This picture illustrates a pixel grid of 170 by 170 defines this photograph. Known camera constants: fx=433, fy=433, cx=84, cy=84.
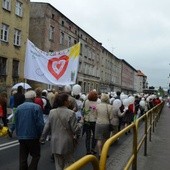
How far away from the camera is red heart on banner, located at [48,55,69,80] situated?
592 inches

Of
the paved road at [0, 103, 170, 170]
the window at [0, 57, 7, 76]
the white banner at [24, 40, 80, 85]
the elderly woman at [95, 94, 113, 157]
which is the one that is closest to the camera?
the paved road at [0, 103, 170, 170]

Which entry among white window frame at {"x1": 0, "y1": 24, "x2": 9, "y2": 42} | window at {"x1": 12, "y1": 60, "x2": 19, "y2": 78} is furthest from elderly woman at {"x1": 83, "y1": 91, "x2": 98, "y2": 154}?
window at {"x1": 12, "y1": 60, "x2": 19, "y2": 78}

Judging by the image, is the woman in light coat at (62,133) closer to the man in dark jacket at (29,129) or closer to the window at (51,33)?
the man in dark jacket at (29,129)

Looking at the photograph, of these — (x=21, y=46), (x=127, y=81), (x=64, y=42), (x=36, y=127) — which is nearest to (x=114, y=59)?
(x=127, y=81)

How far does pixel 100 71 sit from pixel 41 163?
227ft

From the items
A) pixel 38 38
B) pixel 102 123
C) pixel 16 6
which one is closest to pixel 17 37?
pixel 16 6

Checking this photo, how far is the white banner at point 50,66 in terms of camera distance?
14.7 meters

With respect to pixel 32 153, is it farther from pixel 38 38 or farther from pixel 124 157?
pixel 38 38

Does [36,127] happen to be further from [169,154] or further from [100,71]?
[100,71]

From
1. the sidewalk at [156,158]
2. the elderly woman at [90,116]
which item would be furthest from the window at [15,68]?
the elderly woman at [90,116]

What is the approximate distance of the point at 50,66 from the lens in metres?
15.3

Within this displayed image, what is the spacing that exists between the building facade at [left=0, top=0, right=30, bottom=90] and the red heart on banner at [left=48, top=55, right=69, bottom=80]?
750 inches

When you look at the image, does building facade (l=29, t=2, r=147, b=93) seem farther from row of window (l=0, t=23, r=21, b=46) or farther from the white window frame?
the white window frame

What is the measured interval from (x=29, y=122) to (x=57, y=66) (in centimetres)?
807
